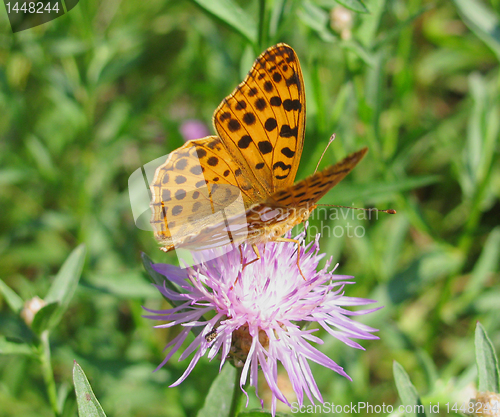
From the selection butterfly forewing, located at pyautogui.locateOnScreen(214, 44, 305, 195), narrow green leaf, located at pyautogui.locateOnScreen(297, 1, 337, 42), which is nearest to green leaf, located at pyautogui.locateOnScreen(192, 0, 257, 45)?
narrow green leaf, located at pyautogui.locateOnScreen(297, 1, 337, 42)

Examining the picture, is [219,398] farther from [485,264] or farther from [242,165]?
[485,264]

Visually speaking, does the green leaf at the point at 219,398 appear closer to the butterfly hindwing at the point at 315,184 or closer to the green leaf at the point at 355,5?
the butterfly hindwing at the point at 315,184

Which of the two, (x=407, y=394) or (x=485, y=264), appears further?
(x=485, y=264)

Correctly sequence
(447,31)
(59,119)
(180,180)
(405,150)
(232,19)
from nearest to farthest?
(180,180)
(232,19)
(405,150)
(59,119)
(447,31)

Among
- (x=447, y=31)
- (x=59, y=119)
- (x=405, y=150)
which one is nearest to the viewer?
(x=405, y=150)

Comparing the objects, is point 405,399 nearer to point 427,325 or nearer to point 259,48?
point 259,48

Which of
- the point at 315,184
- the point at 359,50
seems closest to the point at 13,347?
the point at 315,184

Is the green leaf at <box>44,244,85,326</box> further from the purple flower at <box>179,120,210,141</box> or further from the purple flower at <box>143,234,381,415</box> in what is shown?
the purple flower at <box>179,120,210,141</box>

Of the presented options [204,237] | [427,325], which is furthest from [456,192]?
[204,237]
